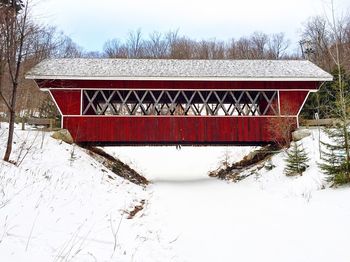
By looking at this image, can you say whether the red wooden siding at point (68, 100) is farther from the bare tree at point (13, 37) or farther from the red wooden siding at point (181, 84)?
the bare tree at point (13, 37)

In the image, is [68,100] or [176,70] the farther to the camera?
[176,70]

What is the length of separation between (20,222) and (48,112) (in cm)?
2026

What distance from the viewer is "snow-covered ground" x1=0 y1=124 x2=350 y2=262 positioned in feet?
14.9

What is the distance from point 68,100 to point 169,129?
194 inches

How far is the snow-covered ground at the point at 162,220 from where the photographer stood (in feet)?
14.9

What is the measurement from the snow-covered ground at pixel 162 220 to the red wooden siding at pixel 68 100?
3.94 meters

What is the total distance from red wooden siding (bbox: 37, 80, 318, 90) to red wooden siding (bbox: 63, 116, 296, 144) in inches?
57.6

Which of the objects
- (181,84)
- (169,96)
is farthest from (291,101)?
(169,96)

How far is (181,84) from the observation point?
15.4 meters

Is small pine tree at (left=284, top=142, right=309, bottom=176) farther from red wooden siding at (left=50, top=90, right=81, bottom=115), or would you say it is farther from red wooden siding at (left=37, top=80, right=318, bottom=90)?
red wooden siding at (left=50, top=90, right=81, bottom=115)

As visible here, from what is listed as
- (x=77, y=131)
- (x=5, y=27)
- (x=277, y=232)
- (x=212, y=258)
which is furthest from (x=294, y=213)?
(x=77, y=131)

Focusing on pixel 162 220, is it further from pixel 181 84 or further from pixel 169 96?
pixel 181 84

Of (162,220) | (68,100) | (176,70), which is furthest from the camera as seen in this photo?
(176,70)

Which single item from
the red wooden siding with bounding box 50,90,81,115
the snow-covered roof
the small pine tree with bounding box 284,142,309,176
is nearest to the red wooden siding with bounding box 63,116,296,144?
the red wooden siding with bounding box 50,90,81,115
